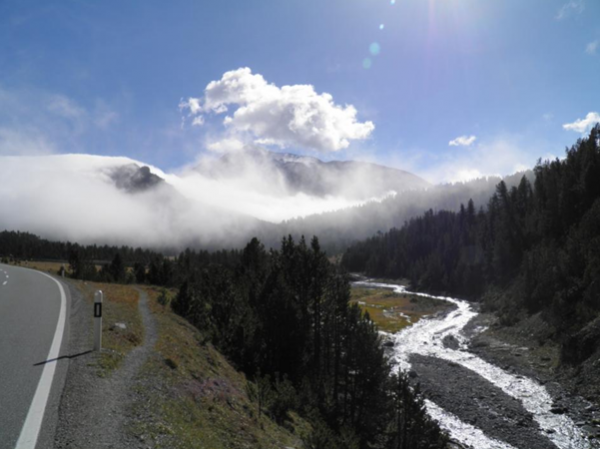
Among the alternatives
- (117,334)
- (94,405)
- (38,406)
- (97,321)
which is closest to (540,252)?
(117,334)

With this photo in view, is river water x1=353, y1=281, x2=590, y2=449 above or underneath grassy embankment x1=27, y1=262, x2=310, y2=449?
underneath

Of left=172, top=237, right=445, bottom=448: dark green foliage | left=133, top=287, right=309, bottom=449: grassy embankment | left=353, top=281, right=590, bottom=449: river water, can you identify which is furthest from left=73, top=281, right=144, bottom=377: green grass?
left=353, top=281, right=590, bottom=449: river water

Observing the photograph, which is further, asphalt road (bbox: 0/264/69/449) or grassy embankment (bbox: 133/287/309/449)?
grassy embankment (bbox: 133/287/309/449)

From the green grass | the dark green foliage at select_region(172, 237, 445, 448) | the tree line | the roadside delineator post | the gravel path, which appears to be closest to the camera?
the gravel path

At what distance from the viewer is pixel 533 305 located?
67188 mm

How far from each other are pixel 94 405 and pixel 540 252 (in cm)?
8611

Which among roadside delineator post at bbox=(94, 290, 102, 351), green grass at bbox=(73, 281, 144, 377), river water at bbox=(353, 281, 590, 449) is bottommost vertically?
river water at bbox=(353, 281, 590, 449)

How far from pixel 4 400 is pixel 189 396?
5121 millimetres

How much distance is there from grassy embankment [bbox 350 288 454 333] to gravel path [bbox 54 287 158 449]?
59582mm

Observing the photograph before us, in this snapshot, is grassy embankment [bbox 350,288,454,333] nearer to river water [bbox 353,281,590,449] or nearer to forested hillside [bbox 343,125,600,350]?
river water [bbox 353,281,590,449]

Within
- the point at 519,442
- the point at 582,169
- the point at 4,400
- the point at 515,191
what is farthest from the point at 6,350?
the point at 515,191

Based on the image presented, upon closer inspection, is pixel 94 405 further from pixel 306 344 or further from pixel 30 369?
pixel 306 344

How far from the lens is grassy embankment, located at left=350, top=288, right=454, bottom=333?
77.9 metres

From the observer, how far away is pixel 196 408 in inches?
428
